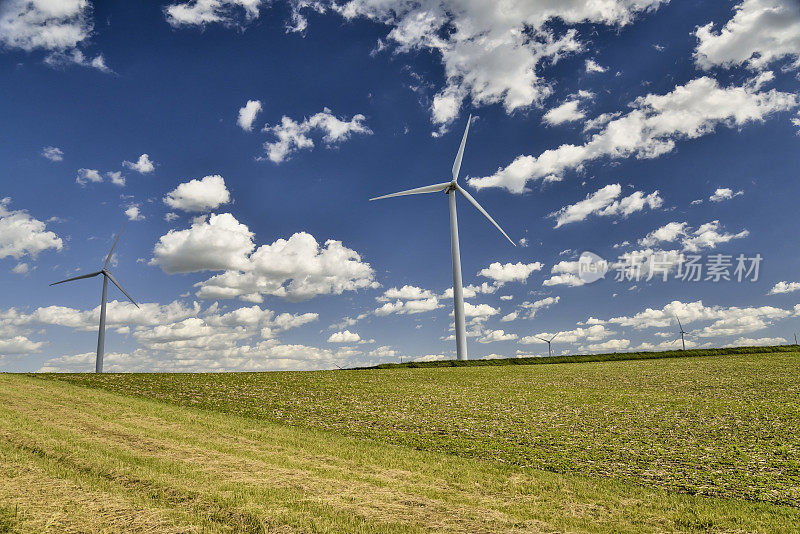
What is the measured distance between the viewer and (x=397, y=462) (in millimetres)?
14984

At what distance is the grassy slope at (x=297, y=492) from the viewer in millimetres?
9852

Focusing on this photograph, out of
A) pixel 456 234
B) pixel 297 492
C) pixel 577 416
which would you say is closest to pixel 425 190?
pixel 456 234

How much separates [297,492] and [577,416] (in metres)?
16.1

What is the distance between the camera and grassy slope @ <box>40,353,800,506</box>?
48.1ft

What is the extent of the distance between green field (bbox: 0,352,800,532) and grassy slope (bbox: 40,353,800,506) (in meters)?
0.12

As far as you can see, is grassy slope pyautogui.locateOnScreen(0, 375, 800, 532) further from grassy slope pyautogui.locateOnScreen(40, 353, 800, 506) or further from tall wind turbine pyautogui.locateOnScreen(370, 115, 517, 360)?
tall wind turbine pyautogui.locateOnScreen(370, 115, 517, 360)

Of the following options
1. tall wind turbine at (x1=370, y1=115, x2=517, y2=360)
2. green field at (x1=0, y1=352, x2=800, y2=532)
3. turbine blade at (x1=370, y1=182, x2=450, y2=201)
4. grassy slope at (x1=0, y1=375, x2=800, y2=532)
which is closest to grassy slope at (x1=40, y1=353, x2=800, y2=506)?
green field at (x1=0, y1=352, x2=800, y2=532)

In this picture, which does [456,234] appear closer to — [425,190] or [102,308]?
[425,190]

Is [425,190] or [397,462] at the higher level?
[425,190]

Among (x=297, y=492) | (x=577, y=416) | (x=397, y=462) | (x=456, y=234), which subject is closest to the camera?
(x=297, y=492)

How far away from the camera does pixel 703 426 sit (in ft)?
68.5

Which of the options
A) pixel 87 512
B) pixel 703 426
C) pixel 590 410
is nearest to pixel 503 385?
pixel 590 410

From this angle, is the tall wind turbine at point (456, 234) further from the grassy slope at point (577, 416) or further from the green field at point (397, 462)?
the green field at point (397, 462)

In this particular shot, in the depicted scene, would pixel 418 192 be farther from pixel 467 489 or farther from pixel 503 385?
pixel 467 489
